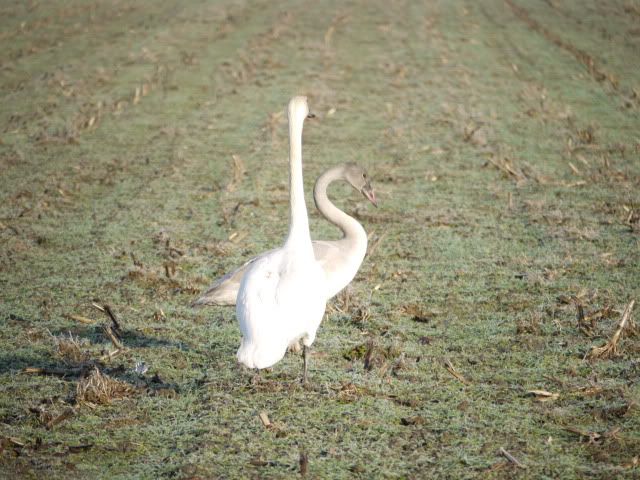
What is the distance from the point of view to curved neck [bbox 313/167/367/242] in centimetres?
663

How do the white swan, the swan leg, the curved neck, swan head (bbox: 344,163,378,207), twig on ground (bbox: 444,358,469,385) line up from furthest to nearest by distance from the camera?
swan head (bbox: 344,163,378,207), the curved neck, twig on ground (bbox: 444,358,469,385), the swan leg, the white swan

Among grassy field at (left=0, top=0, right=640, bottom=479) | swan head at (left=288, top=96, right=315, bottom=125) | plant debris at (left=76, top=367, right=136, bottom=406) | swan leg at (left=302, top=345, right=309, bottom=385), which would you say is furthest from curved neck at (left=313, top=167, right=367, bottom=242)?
plant debris at (left=76, top=367, right=136, bottom=406)

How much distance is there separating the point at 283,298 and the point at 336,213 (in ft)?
6.51

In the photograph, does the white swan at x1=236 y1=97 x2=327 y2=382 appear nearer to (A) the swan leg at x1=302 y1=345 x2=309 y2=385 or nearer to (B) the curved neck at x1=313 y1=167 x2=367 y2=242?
(A) the swan leg at x1=302 y1=345 x2=309 y2=385

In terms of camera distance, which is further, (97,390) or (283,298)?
(97,390)

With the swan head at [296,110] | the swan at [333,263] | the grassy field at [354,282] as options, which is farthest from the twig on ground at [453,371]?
the swan head at [296,110]

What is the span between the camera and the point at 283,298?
5012 mm

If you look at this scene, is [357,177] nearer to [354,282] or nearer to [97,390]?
[354,282]

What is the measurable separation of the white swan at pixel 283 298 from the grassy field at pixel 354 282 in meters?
0.47

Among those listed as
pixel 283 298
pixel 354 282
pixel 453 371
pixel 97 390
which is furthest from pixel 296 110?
pixel 354 282

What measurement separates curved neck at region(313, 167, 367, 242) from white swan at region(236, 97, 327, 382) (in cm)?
125

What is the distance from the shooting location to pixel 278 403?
5266 mm


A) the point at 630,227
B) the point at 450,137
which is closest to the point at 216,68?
the point at 450,137

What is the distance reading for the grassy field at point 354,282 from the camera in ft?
15.8
